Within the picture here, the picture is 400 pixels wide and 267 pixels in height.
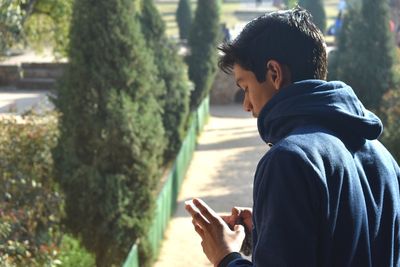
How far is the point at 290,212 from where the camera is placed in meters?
1.97

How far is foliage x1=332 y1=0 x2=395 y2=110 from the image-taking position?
555 inches

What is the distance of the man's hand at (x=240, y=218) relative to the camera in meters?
2.49

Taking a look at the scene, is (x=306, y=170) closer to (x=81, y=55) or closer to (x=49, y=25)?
(x=81, y=55)

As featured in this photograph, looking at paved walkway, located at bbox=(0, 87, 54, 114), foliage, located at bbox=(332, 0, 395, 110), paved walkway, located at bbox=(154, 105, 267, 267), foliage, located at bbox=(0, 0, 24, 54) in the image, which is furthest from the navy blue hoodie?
paved walkway, located at bbox=(0, 87, 54, 114)

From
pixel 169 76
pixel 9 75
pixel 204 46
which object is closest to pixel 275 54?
pixel 169 76

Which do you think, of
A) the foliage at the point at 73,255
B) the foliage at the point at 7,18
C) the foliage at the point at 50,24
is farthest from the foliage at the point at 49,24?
the foliage at the point at 73,255

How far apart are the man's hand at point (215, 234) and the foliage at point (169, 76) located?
1234 cm

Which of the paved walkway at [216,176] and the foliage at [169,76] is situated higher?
the foliage at [169,76]

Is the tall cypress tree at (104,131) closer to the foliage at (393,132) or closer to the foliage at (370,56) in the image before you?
the foliage at (393,132)

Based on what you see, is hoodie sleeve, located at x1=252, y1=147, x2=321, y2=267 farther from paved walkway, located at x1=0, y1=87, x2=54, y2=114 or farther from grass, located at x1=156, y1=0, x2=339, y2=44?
grass, located at x1=156, y1=0, x2=339, y2=44

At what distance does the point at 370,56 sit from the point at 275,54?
12508 millimetres

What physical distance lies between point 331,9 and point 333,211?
1853 inches

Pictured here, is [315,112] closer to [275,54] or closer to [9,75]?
[275,54]

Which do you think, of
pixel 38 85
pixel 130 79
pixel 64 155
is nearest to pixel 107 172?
pixel 64 155
